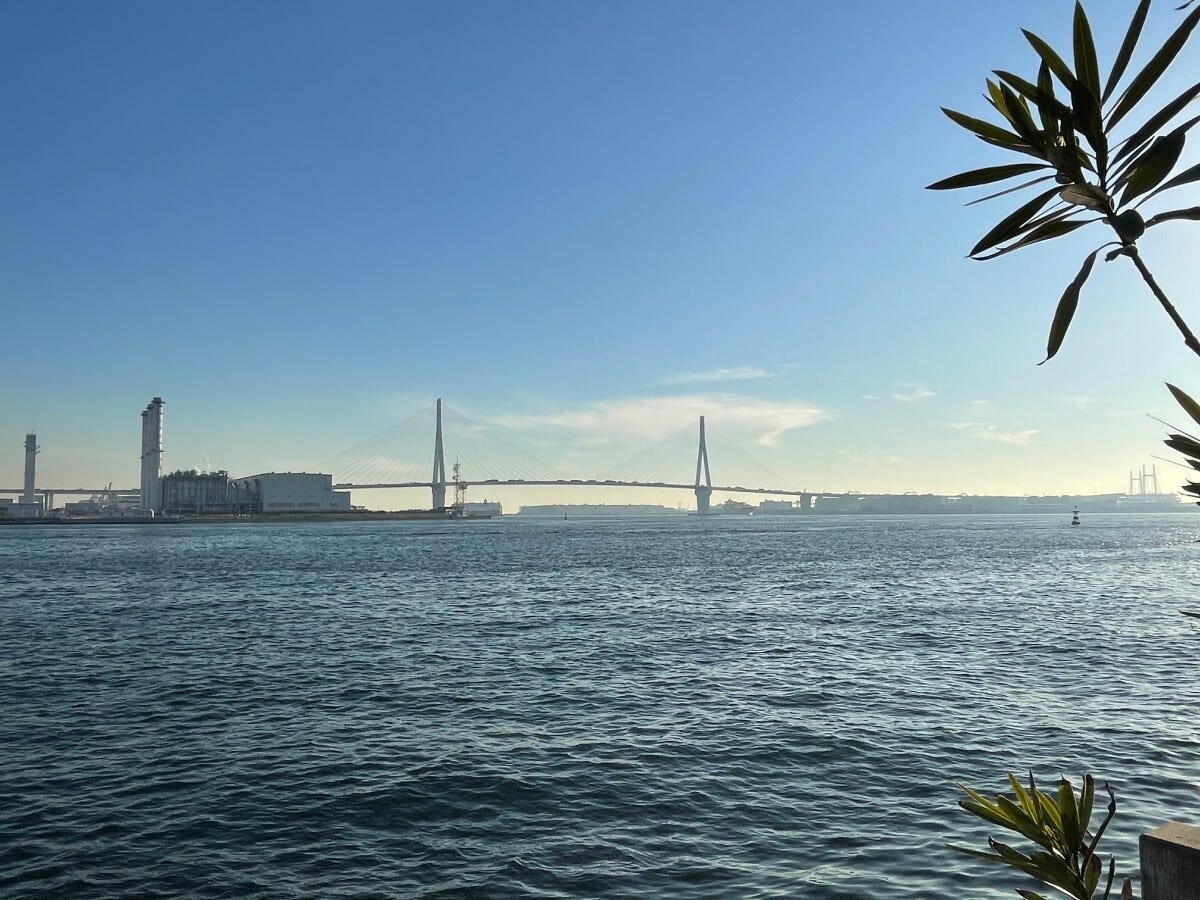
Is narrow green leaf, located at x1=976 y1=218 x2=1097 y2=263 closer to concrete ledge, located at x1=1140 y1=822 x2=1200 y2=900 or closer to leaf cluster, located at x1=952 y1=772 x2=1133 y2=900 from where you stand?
leaf cluster, located at x1=952 y1=772 x2=1133 y2=900

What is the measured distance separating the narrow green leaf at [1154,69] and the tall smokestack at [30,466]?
748ft

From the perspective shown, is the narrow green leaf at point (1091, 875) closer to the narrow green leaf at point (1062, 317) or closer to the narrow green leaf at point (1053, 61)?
the narrow green leaf at point (1062, 317)

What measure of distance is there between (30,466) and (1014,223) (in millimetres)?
229209

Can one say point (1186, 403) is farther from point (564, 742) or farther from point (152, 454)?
point (152, 454)

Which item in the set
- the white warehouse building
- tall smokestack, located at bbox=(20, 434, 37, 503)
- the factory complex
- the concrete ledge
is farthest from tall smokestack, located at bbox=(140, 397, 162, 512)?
the concrete ledge

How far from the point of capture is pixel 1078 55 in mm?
2379

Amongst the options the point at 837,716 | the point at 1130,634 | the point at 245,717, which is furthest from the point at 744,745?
the point at 1130,634

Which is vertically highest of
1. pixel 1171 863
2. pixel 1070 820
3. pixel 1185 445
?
pixel 1185 445

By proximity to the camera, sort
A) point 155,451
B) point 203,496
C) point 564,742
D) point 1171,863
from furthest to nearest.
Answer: point 203,496 < point 155,451 < point 564,742 < point 1171,863

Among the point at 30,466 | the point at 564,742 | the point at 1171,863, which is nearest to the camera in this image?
the point at 1171,863

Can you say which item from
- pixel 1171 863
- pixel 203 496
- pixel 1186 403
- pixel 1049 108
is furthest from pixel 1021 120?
pixel 203 496

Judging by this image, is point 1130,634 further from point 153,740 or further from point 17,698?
point 17,698

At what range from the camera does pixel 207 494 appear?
6821 inches

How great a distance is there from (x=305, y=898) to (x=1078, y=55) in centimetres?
883
